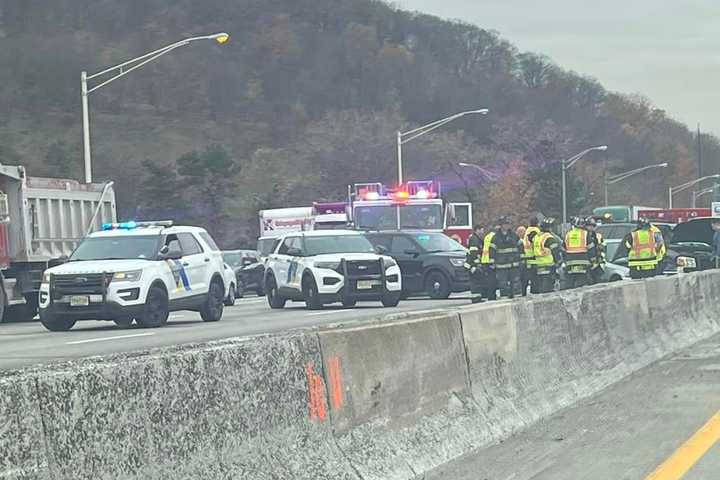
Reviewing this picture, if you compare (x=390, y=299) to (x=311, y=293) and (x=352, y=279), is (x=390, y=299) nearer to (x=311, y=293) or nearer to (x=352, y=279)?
(x=352, y=279)

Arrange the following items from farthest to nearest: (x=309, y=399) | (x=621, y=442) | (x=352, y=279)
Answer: (x=352, y=279)
(x=621, y=442)
(x=309, y=399)

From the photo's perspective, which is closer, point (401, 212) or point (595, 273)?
point (595, 273)

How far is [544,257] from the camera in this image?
21.5m

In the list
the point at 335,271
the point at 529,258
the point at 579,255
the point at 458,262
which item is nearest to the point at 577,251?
the point at 579,255

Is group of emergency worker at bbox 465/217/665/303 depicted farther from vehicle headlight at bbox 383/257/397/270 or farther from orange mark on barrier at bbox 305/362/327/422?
orange mark on barrier at bbox 305/362/327/422

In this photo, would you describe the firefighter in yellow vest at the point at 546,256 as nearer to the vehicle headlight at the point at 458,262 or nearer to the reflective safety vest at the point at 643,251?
the reflective safety vest at the point at 643,251

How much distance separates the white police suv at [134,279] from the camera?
19.3 m

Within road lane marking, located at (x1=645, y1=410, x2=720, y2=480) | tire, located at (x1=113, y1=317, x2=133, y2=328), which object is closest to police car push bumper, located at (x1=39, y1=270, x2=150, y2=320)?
tire, located at (x1=113, y1=317, x2=133, y2=328)

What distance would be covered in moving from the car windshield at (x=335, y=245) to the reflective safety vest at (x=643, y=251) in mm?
5872

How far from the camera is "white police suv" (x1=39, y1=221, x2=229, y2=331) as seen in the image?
1934cm

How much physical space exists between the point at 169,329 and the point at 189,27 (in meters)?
118

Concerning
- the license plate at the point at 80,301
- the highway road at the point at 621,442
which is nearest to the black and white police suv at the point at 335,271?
the license plate at the point at 80,301

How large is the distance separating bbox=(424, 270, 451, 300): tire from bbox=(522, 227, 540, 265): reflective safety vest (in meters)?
6.44

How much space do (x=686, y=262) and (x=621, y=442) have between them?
68.0 ft
